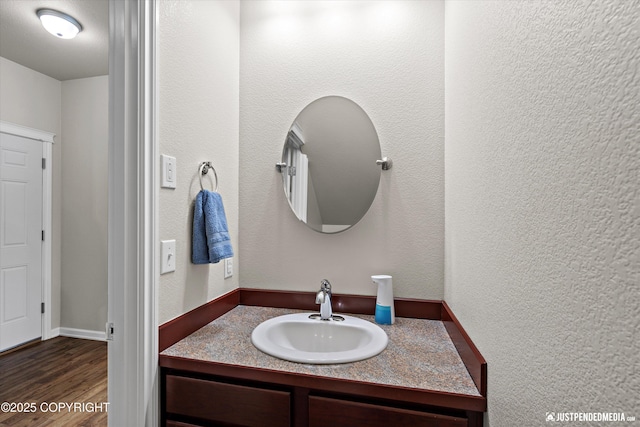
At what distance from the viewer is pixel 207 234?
1.25m

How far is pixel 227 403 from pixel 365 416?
43 cm

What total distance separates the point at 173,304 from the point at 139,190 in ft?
1.39

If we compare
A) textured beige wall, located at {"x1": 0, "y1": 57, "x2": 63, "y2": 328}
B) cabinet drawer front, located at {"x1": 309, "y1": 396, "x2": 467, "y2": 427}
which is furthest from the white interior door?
cabinet drawer front, located at {"x1": 309, "y1": 396, "x2": 467, "y2": 427}

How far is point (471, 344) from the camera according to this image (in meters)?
0.92

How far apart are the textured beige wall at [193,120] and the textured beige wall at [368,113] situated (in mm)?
109

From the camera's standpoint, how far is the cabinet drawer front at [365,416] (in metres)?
0.85

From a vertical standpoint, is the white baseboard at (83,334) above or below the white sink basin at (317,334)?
below

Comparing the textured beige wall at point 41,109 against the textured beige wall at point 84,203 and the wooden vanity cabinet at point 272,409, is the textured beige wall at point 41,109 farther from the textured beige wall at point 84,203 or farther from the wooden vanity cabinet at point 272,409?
the wooden vanity cabinet at point 272,409

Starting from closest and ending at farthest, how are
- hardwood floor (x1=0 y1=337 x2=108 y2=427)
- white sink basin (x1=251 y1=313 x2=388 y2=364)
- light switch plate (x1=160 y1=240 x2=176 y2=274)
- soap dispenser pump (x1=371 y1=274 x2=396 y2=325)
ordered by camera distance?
1. light switch plate (x1=160 y1=240 x2=176 y2=274)
2. white sink basin (x1=251 y1=313 x2=388 y2=364)
3. soap dispenser pump (x1=371 y1=274 x2=396 y2=325)
4. hardwood floor (x1=0 y1=337 x2=108 y2=427)

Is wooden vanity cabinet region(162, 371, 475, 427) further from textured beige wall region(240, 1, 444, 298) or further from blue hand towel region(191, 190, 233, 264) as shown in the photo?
textured beige wall region(240, 1, 444, 298)

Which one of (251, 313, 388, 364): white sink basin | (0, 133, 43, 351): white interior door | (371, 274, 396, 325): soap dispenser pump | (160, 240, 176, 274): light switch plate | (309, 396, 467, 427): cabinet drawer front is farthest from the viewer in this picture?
(0, 133, 43, 351): white interior door

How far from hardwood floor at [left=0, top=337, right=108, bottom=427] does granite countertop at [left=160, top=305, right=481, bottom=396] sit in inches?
53.4

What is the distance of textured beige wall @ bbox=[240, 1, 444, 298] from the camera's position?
145 cm

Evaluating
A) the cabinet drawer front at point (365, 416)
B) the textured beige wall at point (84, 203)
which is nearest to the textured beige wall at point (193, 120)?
the cabinet drawer front at point (365, 416)
